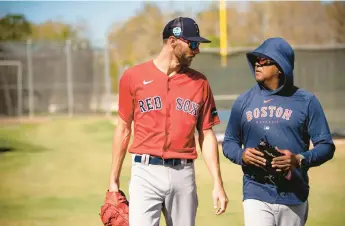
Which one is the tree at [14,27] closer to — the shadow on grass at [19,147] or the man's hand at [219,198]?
the shadow on grass at [19,147]

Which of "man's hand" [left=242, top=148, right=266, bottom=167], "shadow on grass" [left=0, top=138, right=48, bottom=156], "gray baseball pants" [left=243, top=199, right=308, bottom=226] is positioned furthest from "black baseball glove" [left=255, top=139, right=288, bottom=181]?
"shadow on grass" [left=0, top=138, right=48, bottom=156]

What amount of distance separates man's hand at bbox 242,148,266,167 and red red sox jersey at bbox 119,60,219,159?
302mm

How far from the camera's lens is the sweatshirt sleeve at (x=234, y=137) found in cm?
304

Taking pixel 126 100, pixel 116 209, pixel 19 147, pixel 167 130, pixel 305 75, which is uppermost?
pixel 126 100

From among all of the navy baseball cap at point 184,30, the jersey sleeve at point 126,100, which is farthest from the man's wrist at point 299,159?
the jersey sleeve at point 126,100

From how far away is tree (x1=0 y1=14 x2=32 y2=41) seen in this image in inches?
902

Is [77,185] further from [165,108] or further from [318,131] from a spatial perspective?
[318,131]

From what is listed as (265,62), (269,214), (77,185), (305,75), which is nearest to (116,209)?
(269,214)

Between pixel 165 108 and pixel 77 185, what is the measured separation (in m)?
4.76

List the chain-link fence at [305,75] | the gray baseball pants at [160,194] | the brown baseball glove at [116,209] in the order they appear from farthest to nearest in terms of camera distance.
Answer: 1. the chain-link fence at [305,75]
2. the brown baseball glove at [116,209]
3. the gray baseball pants at [160,194]

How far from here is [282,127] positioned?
2.97 metres

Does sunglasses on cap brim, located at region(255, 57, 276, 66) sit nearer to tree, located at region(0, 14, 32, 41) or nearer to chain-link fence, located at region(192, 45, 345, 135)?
chain-link fence, located at region(192, 45, 345, 135)

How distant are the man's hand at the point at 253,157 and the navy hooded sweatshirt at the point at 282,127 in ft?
0.23

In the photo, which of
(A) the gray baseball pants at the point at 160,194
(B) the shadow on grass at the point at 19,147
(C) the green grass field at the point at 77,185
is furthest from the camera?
(B) the shadow on grass at the point at 19,147
